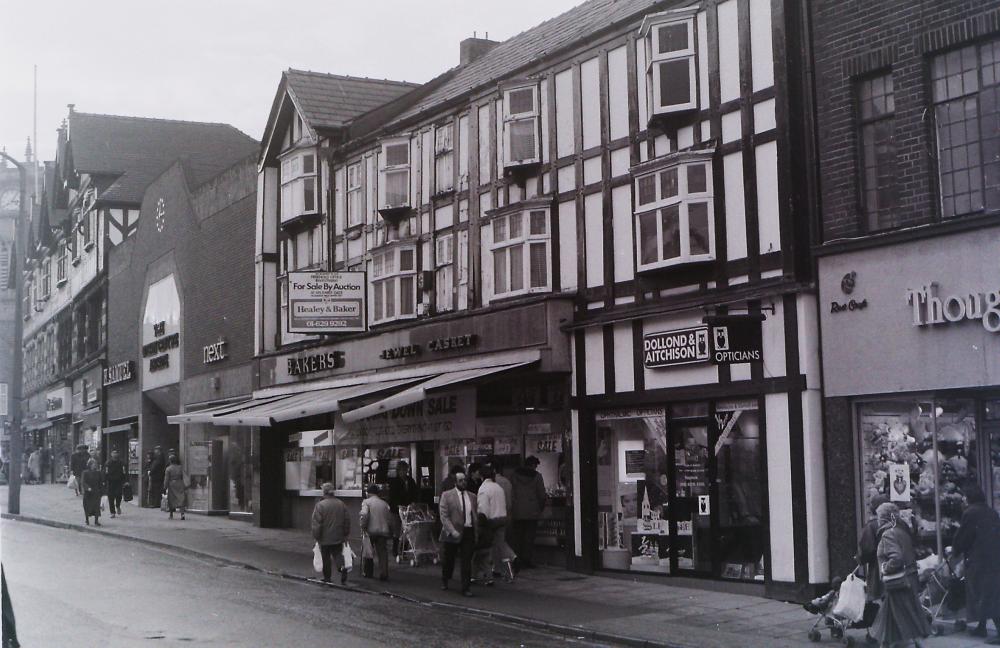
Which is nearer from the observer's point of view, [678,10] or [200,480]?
[678,10]

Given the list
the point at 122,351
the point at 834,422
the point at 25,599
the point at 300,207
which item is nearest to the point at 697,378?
the point at 834,422

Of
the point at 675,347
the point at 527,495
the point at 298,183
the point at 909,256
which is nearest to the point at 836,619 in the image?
the point at 909,256

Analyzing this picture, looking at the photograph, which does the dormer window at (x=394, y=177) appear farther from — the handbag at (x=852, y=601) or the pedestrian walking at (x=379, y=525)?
the handbag at (x=852, y=601)

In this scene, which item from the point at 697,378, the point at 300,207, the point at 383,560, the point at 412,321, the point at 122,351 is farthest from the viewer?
the point at 122,351

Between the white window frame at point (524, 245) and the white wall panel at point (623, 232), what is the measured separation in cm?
170

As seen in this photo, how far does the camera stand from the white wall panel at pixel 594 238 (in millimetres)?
19500

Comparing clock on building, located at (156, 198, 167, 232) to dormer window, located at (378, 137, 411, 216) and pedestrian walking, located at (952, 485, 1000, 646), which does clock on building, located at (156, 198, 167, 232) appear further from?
pedestrian walking, located at (952, 485, 1000, 646)

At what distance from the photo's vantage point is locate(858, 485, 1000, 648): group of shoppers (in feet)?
38.7

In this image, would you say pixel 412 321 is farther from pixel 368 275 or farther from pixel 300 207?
pixel 300 207

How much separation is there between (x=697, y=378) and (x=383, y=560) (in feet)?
19.1

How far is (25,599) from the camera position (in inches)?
584

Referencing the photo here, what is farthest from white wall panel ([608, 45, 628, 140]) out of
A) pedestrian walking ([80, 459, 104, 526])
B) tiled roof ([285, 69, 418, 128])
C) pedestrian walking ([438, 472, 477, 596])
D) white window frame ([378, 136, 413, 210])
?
pedestrian walking ([80, 459, 104, 526])

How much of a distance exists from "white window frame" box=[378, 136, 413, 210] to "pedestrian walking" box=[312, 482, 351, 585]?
825cm

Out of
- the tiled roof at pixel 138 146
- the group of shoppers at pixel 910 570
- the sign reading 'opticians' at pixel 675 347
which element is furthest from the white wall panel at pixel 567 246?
the tiled roof at pixel 138 146
